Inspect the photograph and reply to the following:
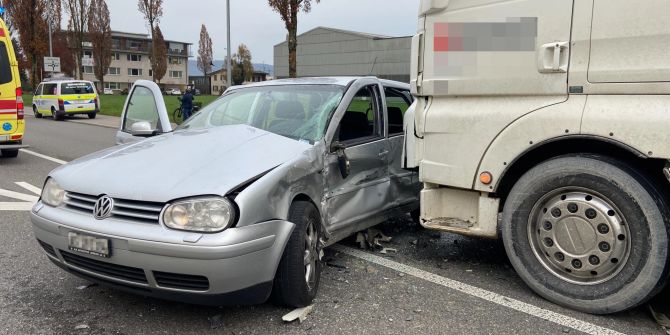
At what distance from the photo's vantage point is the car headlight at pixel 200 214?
9.12 feet

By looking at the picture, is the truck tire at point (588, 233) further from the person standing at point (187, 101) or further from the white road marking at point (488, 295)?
the person standing at point (187, 101)

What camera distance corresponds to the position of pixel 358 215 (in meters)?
4.23

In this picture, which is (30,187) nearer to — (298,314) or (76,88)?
(298,314)

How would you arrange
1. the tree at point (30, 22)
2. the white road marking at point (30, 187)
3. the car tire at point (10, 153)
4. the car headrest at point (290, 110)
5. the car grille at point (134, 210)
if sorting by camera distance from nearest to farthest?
the car grille at point (134, 210), the car headrest at point (290, 110), the white road marking at point (30, 187), the car tire at point (10, 153), the tree at point (30, 22)

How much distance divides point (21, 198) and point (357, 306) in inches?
204

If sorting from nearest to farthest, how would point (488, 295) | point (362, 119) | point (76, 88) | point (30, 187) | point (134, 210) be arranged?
point (134, 210)
point (488, 295)
point (362, 119)
point (30, 187)
point (76, 88)

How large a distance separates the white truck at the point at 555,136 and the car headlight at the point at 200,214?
1672 mm

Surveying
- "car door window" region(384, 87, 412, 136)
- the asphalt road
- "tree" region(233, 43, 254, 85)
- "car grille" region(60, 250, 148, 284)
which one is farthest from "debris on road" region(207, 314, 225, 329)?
"tree" region(233, 43, 254, 85)

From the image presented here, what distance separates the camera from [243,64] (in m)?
91.2

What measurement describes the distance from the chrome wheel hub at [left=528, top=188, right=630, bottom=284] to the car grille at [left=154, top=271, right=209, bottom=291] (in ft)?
6.96

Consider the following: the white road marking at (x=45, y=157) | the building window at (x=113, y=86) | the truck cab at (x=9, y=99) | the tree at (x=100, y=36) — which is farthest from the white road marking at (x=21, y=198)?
the building window at (x=113, y=86)

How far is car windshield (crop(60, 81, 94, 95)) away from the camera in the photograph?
72.4 feet

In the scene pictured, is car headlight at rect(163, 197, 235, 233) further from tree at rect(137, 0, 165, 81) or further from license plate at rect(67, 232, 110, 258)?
tree at rect(137, 0, 165, 81)

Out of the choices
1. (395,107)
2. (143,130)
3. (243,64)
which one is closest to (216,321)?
(143,130)
